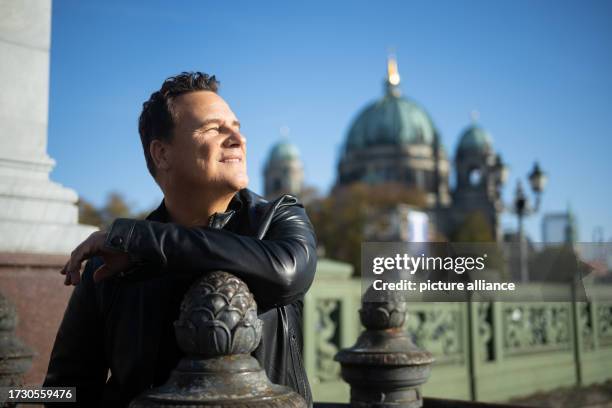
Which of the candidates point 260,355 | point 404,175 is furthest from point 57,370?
point 404,175

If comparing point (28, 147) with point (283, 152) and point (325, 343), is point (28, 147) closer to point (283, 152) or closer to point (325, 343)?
point (325, 343)

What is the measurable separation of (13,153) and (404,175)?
102856mm

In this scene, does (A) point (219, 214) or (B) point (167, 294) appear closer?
(B) point (167, 294)

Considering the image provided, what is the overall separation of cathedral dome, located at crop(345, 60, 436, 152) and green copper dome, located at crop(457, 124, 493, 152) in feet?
16.8

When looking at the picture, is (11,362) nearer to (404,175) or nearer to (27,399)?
(27,399)

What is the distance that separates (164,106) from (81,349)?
683mm

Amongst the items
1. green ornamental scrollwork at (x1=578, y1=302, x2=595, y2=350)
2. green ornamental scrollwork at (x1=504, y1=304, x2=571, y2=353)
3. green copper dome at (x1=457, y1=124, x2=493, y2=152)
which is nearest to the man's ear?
green ornamental scrollwork at (x1=504, y1=304, x2=571, y2=353)

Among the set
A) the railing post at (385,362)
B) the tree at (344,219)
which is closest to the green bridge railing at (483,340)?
the railing post at (385,362)

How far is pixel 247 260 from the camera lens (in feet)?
5.08

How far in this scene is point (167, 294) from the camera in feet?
5.54

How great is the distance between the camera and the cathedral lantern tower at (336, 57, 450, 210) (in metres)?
103

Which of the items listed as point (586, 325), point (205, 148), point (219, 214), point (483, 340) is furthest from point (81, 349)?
point (586, 325)

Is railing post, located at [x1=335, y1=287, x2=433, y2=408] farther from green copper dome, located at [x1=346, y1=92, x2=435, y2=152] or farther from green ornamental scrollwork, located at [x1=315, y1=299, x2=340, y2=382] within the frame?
green copper dome, located at [x1=346, y1=92, x2=435, y2=152]

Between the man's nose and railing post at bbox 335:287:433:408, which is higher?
the man's nose
